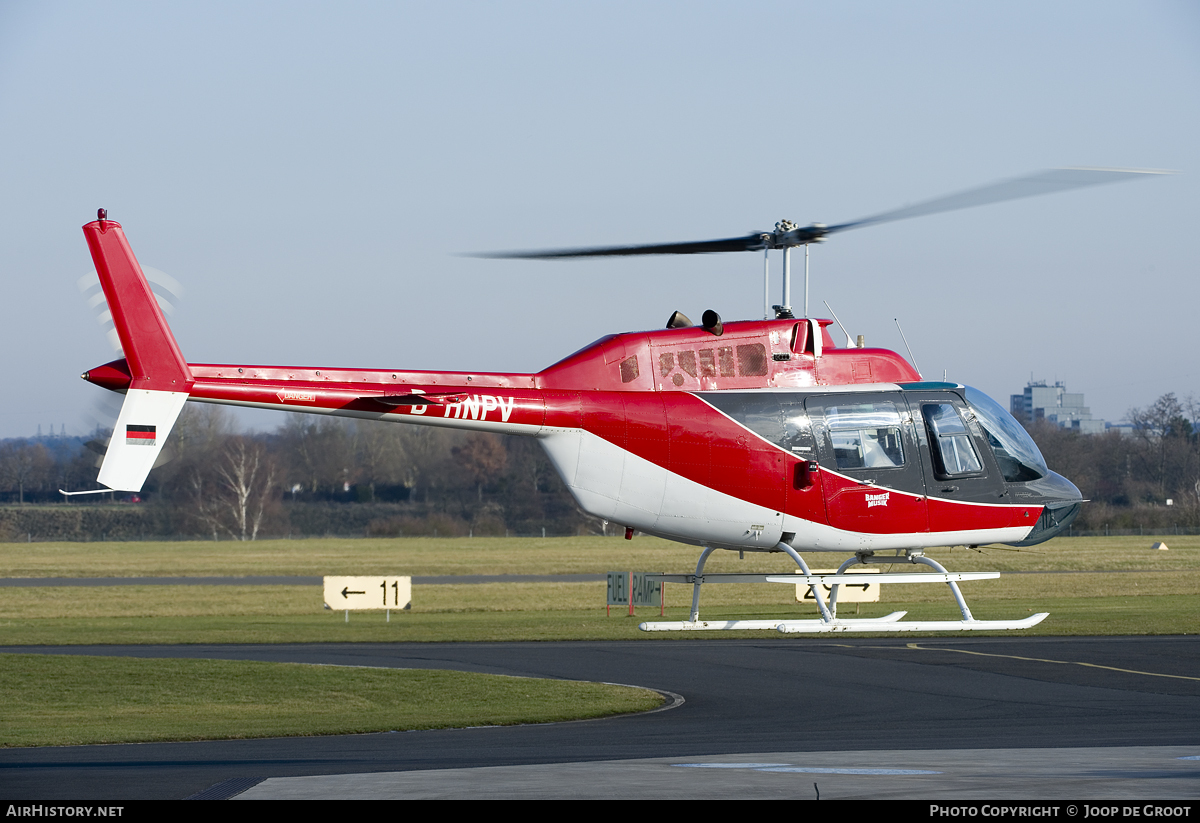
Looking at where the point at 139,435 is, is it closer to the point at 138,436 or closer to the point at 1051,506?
the point at 138,436

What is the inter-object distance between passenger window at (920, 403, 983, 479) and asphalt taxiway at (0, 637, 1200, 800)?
3.73 metres

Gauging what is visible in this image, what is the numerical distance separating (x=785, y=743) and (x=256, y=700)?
35.4 ft

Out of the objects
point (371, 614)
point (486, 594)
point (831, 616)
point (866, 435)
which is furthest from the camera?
point (486, 594)

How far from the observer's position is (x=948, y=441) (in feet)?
78.3

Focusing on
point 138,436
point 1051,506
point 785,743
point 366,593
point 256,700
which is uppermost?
point 138,436

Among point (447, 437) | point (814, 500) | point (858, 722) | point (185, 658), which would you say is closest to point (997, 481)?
point (814, 500)

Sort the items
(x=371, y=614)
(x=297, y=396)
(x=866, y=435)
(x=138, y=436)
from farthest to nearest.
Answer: (x=371, y=614), (x=866, y=435), (x=297, y=396), (x=138, y=436)

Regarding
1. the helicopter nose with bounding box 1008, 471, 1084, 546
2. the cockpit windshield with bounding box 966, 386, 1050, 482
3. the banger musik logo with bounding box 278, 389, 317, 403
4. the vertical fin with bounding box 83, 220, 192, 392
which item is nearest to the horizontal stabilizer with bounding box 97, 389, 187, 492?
the vertical fin with bounding box 83, 220, 192, 392

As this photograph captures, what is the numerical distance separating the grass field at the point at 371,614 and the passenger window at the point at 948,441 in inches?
279

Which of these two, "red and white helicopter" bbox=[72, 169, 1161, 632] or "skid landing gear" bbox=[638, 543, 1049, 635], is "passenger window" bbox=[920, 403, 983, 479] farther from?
"skid landing gear" bbox=[638, 543, 1049, 635]

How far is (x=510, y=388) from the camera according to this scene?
72.1 ft

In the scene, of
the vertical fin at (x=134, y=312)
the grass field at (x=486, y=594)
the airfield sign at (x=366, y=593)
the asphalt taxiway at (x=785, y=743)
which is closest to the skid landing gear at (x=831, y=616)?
the asphalt taxiway at (x=785, y=743)

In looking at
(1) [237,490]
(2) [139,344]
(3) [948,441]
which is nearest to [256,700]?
(2) [139,344]

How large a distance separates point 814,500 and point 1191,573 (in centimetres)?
4702
